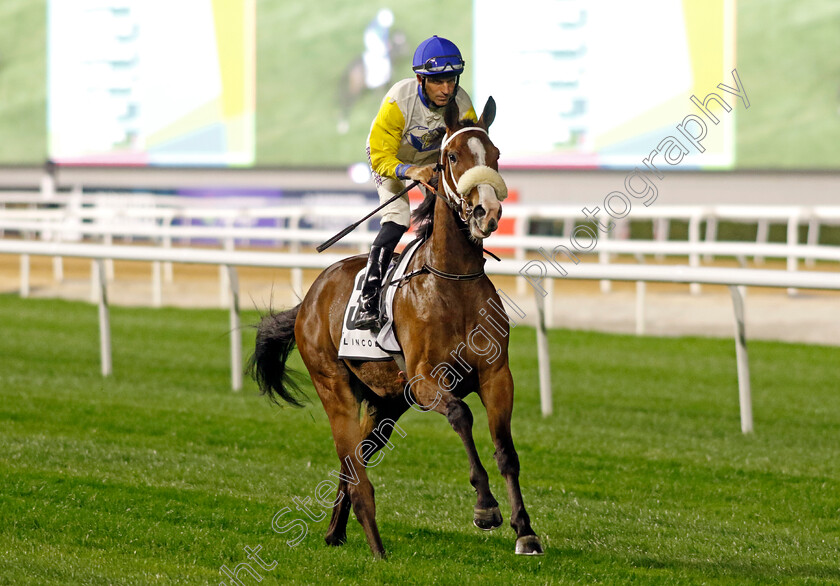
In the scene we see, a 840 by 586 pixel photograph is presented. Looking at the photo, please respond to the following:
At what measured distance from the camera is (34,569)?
Answer: 3.77 meters

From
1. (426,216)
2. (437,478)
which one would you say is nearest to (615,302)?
(437,478)

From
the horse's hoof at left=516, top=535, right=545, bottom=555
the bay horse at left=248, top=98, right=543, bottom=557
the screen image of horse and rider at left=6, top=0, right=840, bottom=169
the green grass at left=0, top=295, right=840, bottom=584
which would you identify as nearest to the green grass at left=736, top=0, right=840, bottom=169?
the screen image of horse and rider at left=6, top=0, right=840, bottom=169

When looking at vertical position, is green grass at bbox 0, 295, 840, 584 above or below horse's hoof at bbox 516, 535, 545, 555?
below

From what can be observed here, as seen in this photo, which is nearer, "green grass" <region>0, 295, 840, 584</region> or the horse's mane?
"green grass" <region>0, 295, 840, 584</region>

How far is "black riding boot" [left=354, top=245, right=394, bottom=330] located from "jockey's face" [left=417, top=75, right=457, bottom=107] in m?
0.62

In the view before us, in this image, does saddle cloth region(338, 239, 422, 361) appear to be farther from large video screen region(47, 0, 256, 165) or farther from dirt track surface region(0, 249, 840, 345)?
large video screen region(47, 0, 256, 165)

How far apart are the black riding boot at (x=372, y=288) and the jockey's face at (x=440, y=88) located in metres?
0.62

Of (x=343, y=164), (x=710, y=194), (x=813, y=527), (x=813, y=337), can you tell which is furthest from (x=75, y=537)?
(x=343, y=164)

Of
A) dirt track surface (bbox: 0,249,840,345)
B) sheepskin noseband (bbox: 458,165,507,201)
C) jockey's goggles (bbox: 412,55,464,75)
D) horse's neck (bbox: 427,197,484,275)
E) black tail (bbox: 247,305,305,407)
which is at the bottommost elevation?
dirt track surface (bbox: 0,249,840,345)

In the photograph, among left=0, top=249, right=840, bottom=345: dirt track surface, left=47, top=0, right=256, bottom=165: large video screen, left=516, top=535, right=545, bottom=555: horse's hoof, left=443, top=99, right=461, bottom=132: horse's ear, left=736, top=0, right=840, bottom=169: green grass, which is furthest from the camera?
left=47, top=0, right=256, bottom=165: large video screen

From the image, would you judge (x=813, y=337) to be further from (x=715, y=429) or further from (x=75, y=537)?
(x=75, y=537)

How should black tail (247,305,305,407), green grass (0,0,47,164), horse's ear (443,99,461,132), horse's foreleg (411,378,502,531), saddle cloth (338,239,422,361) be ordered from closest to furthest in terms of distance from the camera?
horse's foreleg (411,378,502,531) → horse's ear (443,99,461,132) → saddle cloth (338,239,422,361) → black tail (247,305,305,407) → green grass (0,0,47,164)

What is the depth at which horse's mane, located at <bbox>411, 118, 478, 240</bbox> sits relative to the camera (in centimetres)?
432

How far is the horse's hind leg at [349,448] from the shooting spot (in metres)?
4.18
